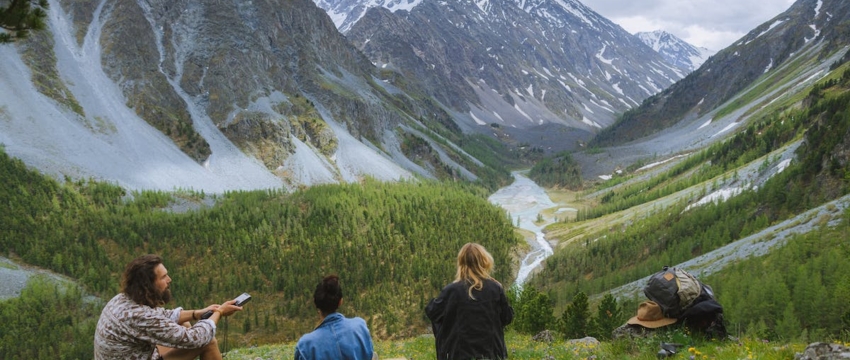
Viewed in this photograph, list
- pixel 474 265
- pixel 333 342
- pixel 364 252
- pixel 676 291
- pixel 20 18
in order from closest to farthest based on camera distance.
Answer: pixel 333 342 < pixel 474 265 < pixel 676 291 < pixel 20 18 < pixel 364 252

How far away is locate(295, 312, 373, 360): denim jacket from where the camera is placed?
6.77m

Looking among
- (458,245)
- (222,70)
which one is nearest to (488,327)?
(458,245)

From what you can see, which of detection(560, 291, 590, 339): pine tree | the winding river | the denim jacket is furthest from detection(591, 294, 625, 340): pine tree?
the winding river

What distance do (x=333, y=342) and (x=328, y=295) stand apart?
2.40ft

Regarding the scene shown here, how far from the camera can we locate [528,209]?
133 m

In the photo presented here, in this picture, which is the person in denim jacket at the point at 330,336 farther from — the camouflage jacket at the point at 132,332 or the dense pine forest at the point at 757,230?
the dense pine forest at the point at 757,230

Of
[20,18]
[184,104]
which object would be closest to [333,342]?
[20,18]

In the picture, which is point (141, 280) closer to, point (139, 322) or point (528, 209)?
point (139, 322)

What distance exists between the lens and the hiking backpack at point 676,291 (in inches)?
407

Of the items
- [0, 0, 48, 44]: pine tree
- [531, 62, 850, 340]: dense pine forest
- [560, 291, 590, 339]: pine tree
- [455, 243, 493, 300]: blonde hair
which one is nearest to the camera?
[455, 243, 493, 300]: blonde hair

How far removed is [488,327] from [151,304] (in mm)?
6035

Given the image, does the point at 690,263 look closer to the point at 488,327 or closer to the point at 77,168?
the point at 488,327

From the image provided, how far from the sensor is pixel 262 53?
392 feet

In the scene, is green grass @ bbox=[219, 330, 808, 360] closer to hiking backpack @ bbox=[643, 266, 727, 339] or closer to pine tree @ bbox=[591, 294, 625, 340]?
hiking backpack @ bbox=[643, 266, 727, 339]
